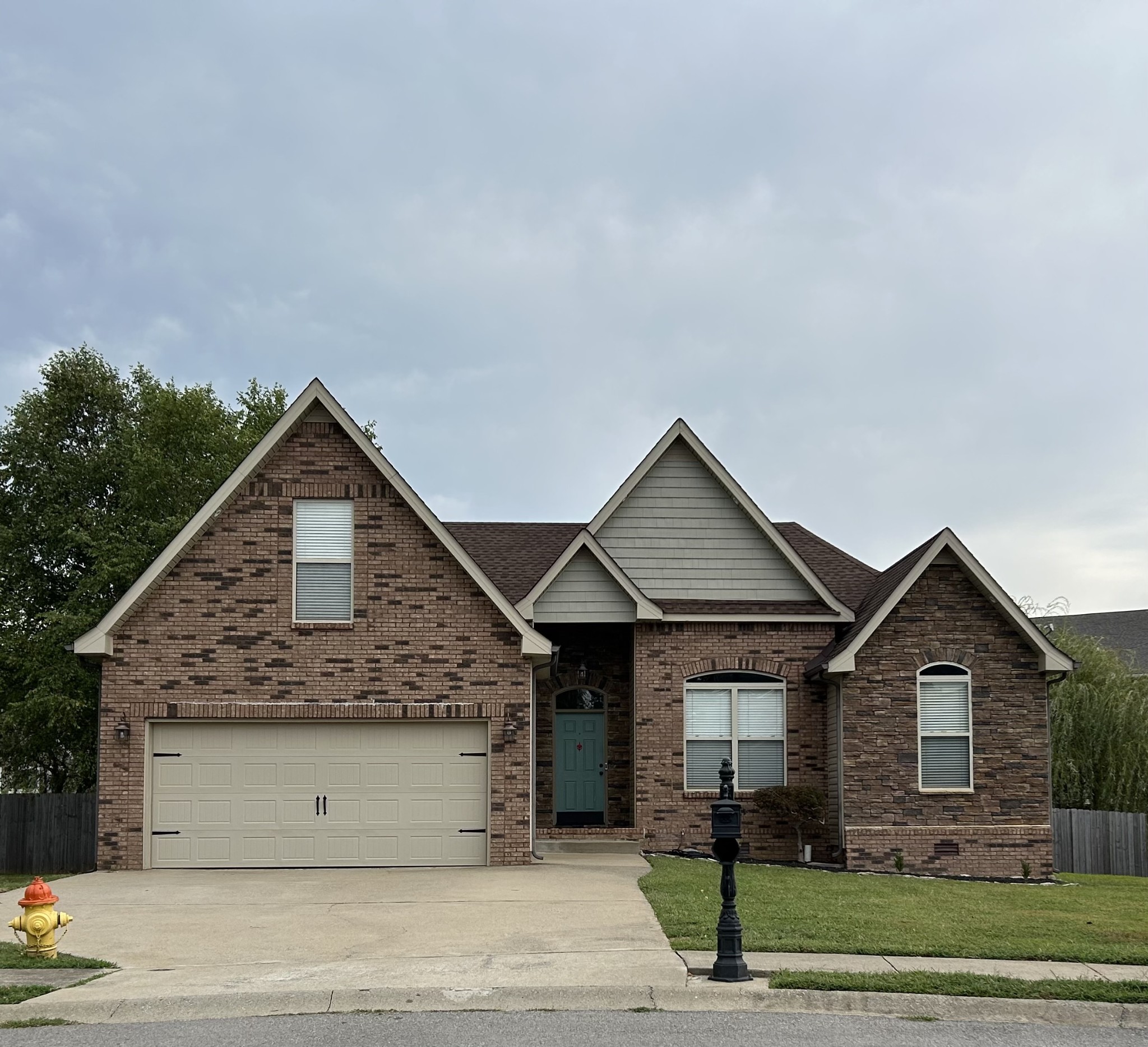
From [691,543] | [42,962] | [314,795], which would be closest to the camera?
[42,962]

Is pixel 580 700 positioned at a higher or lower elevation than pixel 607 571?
lower

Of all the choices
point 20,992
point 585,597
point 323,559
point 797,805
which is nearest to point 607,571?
point 585,597

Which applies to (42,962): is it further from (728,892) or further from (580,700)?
(580,700)

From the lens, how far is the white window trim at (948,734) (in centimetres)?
2003

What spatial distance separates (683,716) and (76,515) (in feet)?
64.1

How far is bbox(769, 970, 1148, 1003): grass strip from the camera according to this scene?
922 centimetres

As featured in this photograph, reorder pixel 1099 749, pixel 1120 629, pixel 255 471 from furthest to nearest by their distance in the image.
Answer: pixel 1120 629
pixel 1099 749
pixel 255 471

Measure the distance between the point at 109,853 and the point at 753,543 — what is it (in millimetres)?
11364

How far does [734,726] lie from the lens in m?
21.1

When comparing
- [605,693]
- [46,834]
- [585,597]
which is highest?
[585,597]

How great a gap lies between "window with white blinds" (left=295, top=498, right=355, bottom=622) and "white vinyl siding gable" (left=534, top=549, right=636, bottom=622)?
139 inches

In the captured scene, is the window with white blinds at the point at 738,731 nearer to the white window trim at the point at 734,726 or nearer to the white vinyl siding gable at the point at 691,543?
the white window trim at the point at 734,726

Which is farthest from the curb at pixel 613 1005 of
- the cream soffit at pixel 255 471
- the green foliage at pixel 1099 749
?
the green foliage at pixel 1099 749

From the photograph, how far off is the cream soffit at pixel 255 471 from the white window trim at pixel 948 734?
628 centimetres
